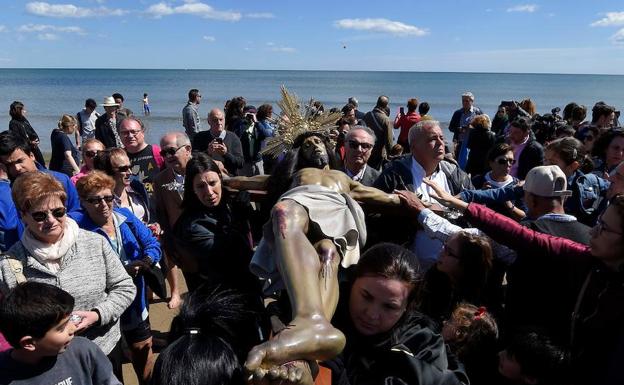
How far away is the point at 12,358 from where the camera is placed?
2266 millimetres

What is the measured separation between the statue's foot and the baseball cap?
1.82m

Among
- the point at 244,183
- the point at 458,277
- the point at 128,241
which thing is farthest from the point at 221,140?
the point at 458,277

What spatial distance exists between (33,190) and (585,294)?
9.41 ft

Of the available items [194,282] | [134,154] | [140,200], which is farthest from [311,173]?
[134,154]

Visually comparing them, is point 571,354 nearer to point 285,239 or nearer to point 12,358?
point 285,239

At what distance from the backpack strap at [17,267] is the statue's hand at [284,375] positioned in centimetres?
174

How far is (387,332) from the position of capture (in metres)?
2.17

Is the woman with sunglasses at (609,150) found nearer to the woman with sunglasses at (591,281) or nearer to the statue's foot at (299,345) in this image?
the woman with sunglasses at (591,281)

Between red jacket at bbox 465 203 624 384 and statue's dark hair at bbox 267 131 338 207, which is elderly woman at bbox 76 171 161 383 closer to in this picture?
statue's dark hair at bbox 267 131 338 207

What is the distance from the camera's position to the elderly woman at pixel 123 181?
13.5 ft

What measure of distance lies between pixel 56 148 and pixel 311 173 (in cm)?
626

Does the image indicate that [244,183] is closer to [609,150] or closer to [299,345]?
[299,345]

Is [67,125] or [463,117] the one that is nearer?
[67,125]

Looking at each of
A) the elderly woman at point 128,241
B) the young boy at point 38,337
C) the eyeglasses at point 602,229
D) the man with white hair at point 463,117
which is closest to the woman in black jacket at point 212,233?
the elderly woman at point 128,241
